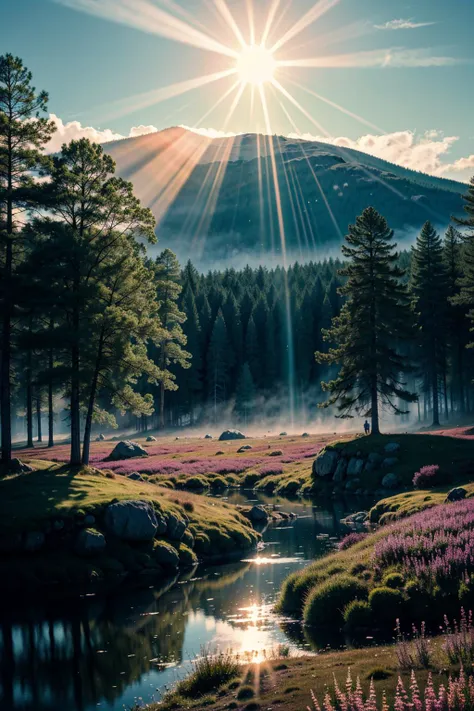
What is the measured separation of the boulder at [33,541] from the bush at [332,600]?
1308cm

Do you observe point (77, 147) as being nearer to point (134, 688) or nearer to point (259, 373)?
point (134, 688)

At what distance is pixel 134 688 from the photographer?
18719 mm

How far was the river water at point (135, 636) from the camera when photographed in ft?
62.4

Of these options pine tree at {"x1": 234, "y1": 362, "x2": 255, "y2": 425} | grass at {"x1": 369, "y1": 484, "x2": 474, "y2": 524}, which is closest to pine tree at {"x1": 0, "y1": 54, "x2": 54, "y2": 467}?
grass at {"x1": 369, "y1": 484, "x2": 474, "y2": 524}

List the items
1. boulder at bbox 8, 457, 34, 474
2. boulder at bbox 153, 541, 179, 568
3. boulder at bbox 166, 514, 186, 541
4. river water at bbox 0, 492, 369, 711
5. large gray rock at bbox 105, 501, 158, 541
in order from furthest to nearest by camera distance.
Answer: boulder at bbox 8, 457, 34, 474 → boulder at bbox 166, 514, 186, 541 → boulder at bbox 153, 541, 179, 568 → large gray rock at bbox 105, 501, 158, 541 → river water at bbox 0, 492, 369, 711

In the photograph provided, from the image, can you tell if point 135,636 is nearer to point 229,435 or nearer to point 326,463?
point 326,463

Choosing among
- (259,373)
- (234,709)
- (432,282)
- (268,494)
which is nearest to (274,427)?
Answer: (259,373)

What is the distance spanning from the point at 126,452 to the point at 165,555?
4419 cm

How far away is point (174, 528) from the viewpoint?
3544 centimetres

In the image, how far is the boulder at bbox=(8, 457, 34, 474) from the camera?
129 ft

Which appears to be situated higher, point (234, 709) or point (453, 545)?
point (453, 545)

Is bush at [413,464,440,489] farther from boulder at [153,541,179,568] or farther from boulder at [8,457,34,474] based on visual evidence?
boulder at [8,457,34,474]

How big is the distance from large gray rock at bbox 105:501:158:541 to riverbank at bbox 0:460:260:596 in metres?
0.05

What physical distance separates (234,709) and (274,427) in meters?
112
